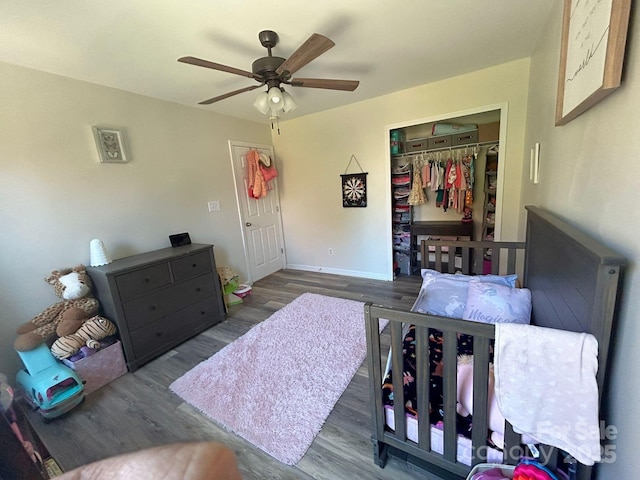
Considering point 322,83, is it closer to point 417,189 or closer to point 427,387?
point 427,387

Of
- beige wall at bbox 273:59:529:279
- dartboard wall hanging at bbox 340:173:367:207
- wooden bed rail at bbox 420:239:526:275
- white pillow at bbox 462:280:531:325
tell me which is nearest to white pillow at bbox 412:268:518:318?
white pillow at bbox 462:280:531:325

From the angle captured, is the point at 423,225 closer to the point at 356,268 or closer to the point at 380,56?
the point at 356,268

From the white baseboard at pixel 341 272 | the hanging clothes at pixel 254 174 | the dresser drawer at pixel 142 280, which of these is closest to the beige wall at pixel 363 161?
the white baseboard at pixel 341 272

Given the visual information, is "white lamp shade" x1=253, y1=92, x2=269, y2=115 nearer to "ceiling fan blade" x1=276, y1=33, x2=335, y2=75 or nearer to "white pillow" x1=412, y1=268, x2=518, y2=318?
"ceiling fan blade" x1=276, y1=33, x2=335, y2=75

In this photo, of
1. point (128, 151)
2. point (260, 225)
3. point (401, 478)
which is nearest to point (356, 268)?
point (260, 225)

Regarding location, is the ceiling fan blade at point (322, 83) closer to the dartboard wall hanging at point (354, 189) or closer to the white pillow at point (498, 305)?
the white pillow at point (498, 305)

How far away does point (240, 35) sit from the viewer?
5.79 ft

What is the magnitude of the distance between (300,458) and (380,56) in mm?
2875

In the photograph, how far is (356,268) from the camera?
4.00 meters

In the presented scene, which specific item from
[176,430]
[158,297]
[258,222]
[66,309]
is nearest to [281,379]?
[176,430]

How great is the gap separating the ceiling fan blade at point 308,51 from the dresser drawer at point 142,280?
6.18 ft

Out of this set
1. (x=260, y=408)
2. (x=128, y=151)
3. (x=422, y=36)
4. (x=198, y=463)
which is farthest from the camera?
→ (x=128, y=151)

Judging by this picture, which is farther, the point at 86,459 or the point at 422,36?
the point at 422,36

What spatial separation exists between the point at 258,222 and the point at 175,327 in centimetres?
198
